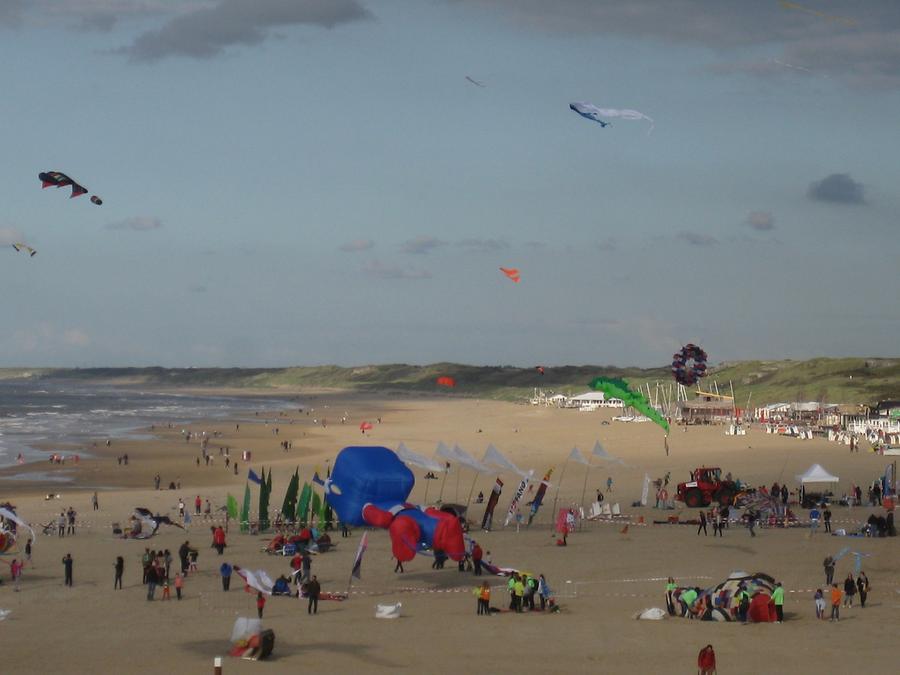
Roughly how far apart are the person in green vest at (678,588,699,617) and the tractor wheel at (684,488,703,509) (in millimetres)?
14879

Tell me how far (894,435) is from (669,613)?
3701cm

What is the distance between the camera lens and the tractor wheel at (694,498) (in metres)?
33.3

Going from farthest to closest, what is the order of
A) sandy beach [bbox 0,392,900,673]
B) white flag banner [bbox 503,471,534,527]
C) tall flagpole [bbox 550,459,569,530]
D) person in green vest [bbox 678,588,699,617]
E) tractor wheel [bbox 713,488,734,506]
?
1. tractor wheel [bbox 713,488,734,506]
2. tall flagpole [bbox 550,459,569,530]
3. white flag banner [bbox 503,471,534,527]
4. person in green vest [bbox 678,588,699,617]
5. sandy beach [bbox 0,392,900,673]

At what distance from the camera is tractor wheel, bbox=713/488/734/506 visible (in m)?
33.0

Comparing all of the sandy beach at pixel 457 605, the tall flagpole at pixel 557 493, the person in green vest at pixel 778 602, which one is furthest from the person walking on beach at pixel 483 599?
the tall flagpole at pixel 557 493

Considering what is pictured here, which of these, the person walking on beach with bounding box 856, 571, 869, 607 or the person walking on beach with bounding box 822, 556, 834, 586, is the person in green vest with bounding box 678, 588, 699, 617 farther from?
the person walking on beach with bounding box 822, 556, 834, 586

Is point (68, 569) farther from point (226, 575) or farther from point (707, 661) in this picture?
point (707, 661)

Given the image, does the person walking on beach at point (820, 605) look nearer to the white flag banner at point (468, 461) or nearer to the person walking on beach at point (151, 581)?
the white flag banner at point (468, 461)

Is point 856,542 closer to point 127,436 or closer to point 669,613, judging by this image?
point 669,613

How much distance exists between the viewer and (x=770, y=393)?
10550cm

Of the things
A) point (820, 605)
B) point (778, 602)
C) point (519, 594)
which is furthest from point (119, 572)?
point (820, 605)

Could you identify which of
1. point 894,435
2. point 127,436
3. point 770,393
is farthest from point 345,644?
point 770,393

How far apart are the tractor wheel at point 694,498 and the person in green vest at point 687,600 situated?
14.9 metres

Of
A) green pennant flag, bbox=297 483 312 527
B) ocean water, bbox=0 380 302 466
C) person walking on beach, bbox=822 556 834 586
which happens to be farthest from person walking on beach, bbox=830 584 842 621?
ocean water, bbox=0 380 302 466
